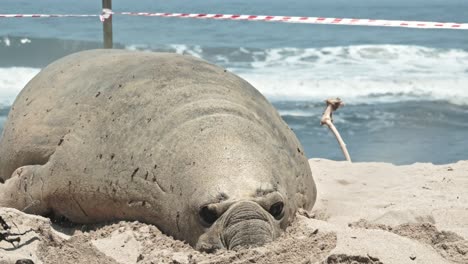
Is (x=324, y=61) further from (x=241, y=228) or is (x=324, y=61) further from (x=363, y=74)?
(x=241, y=228)

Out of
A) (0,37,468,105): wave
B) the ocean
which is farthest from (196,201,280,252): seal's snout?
(0,37,468,105): wave

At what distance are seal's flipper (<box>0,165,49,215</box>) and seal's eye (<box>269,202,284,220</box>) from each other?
1570mm

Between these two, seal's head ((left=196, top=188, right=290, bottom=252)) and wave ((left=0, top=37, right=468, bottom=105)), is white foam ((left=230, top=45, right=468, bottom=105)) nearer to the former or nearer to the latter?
wave ((left=0, top=37, right=468, bottom=105))

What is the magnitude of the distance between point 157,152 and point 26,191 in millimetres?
1148

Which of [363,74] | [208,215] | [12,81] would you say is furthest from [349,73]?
[208,215]

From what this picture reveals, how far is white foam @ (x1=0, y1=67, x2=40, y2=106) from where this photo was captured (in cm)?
1675

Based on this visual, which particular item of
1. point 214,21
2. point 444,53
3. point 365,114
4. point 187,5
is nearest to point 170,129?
point 365,114

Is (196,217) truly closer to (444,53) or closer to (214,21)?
(444,53)

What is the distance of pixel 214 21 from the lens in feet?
113

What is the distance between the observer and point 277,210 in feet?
15.5

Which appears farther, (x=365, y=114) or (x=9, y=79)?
(x=9, y=79)

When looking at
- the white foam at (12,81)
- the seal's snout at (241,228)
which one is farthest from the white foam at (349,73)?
the seal's snout at (241,228)

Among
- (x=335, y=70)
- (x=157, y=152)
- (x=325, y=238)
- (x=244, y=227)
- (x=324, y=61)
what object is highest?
(x=157, y=152)

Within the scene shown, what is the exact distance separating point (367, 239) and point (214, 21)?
1185 inches
